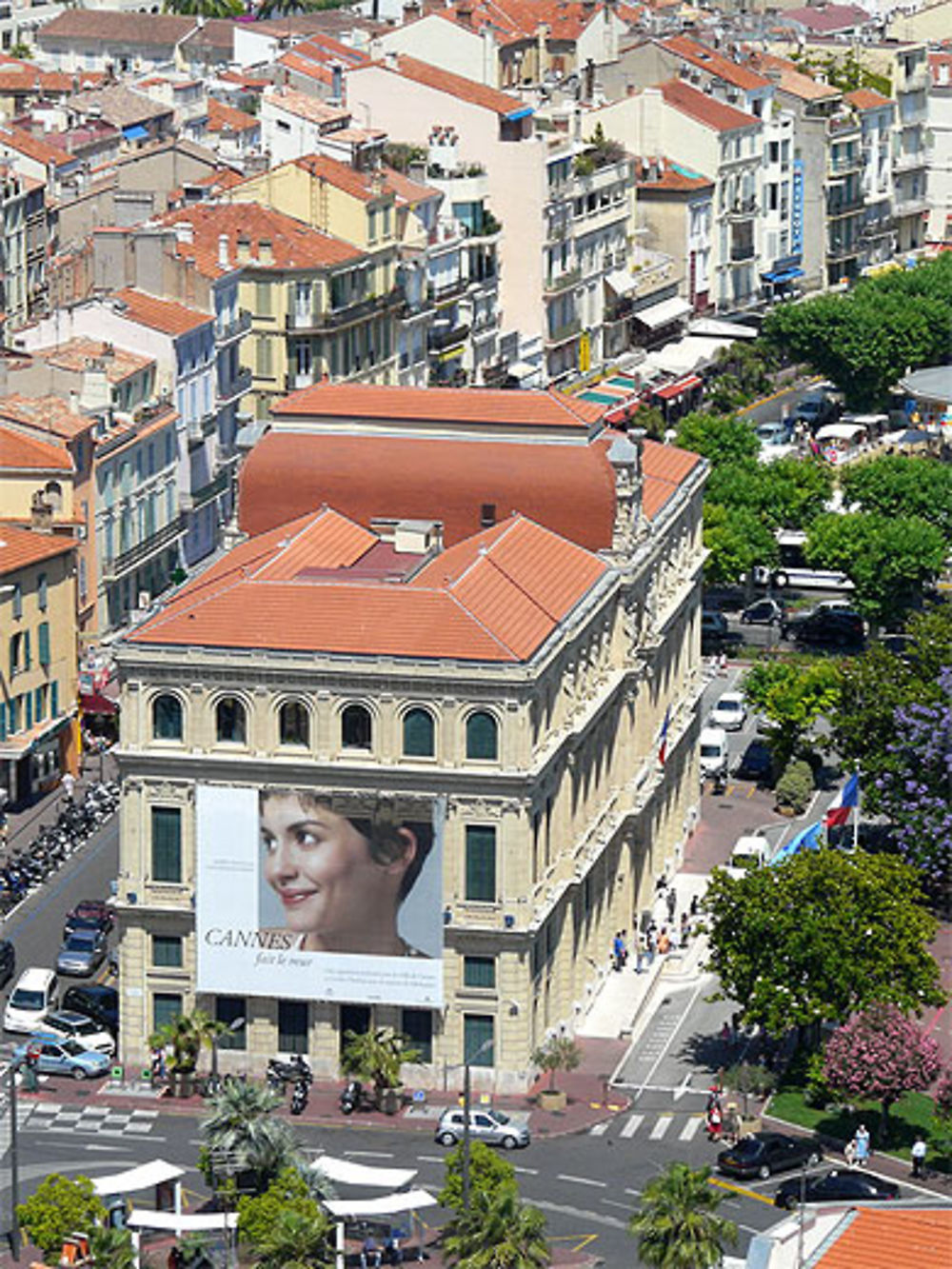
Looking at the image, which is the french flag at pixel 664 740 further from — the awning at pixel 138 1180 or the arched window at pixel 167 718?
the awning at pixel 138 1180

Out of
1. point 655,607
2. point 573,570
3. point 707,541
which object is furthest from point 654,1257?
point 707,541

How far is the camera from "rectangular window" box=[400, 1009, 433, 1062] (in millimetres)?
136125

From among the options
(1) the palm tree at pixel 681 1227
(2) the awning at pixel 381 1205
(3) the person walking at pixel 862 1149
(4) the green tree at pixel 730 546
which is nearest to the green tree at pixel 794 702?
(4) the green tree at pixel 730 546

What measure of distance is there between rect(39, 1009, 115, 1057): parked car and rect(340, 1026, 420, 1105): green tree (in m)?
8.30

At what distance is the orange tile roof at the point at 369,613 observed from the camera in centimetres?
13375

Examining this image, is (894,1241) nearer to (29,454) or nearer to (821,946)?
(821,946)

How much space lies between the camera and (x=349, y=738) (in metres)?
135

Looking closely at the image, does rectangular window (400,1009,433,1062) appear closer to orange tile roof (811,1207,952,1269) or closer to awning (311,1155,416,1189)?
awning (311,1155,416,1189)

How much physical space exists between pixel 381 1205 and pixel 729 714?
63.7 meters

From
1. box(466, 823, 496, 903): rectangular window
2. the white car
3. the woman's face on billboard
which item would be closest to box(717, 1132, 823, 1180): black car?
box(466, 823, 496, 903): rectangular window

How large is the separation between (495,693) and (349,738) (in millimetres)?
5070

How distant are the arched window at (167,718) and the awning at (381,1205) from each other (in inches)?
737

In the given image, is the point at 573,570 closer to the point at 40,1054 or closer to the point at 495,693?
the point at 495,693

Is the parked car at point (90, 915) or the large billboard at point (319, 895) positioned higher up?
the large billboard at point (319, 895)
